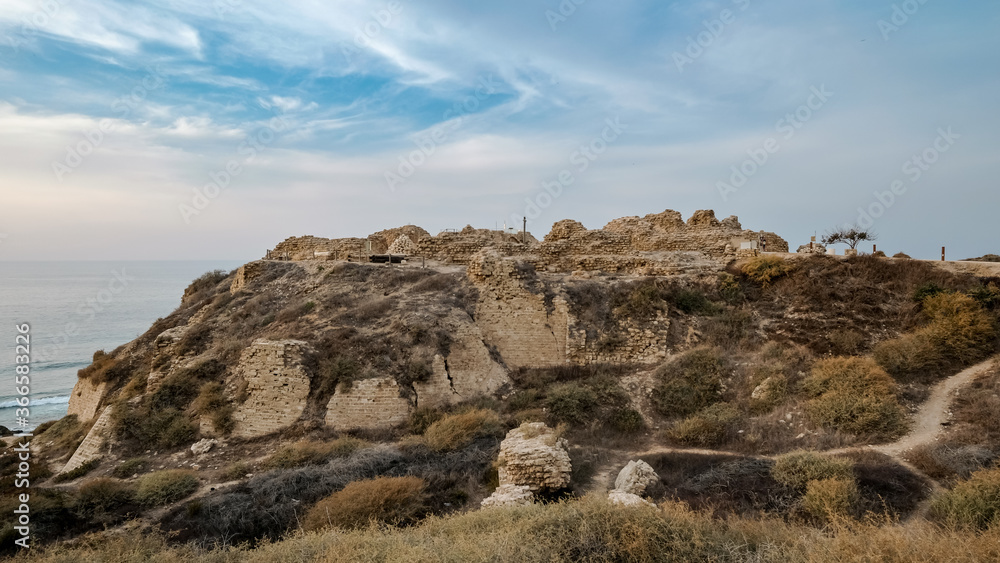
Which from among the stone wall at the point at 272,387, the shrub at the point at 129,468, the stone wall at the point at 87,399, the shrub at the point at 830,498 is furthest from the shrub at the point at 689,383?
the stone wall at the point at 87,399

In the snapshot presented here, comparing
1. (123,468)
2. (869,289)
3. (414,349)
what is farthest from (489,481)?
(869,289)

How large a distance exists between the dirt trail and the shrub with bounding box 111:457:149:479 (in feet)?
32.6

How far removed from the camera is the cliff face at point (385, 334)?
1178 centimetres

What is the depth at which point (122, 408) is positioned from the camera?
12008 millimetres

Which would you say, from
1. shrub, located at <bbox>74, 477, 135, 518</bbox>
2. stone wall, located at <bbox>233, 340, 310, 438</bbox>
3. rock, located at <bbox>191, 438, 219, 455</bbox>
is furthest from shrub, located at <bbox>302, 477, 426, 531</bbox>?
rock, located at <bbox>191, 438, 219, 455</bbox>

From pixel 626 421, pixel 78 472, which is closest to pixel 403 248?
pixel 626 421

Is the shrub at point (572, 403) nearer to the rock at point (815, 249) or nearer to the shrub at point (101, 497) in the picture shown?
the shrub at point (101, 497)

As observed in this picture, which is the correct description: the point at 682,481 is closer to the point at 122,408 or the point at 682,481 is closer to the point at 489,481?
the point at 489,481

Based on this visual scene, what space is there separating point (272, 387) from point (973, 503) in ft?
43.7

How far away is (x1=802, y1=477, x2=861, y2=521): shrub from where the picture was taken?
266 inches

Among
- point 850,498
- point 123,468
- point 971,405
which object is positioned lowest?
point 123,468

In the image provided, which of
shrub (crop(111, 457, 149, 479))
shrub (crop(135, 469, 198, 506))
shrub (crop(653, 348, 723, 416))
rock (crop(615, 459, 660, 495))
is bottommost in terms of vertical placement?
shrub (crop(111, 457, 149, 479))

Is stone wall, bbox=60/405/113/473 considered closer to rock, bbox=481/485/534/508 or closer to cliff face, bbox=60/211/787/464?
cliff face, bbox=60/211/787/464

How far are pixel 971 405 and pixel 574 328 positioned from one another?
922 cm
